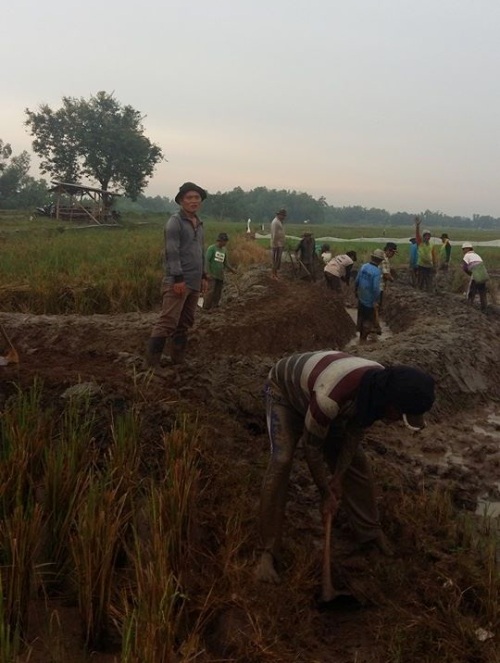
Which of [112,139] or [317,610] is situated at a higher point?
[112,139]

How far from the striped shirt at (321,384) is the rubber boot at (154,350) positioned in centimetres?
209

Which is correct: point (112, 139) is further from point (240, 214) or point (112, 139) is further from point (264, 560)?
point (264, 560)

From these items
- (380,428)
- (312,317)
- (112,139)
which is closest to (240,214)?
(112,139)

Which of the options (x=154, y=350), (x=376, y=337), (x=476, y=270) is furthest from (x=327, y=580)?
(x=476, y=270)

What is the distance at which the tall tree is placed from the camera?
1577 inches

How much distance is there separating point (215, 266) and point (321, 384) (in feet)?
22.3

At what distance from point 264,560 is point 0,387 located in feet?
8.33

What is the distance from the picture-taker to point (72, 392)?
4.20 m

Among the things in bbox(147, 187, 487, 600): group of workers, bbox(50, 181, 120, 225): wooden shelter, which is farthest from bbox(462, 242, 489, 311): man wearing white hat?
bbox(50, 181, 120, 225): wooden shelter

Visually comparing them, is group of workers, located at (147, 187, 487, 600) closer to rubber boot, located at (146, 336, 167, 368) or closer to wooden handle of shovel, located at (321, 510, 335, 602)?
wooden handle of shovel, located at (321, 510, 335, 602)

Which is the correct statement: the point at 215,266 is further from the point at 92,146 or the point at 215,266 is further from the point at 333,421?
the point at 92,146

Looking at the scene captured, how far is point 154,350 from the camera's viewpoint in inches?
200

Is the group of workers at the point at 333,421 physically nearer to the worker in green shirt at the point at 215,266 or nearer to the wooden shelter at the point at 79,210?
the worker in green shirt at the point at 215,266

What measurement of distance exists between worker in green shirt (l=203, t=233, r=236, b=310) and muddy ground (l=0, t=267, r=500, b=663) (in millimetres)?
443
